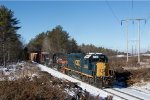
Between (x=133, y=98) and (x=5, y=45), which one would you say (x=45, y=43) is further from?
(x=133, y=98)

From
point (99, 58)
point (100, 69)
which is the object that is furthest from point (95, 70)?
point (99, 58)

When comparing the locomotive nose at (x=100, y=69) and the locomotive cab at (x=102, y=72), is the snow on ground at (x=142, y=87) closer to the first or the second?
the locomotive cab at (x=102, y=72)

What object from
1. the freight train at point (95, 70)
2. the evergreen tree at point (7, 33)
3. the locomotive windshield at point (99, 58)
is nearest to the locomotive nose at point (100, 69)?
the freight train at point (95, 70)

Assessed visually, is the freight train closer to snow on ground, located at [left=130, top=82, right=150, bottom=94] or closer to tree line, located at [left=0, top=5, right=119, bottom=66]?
snow on ground, located at [left=130, top=82, right=150, bottom=94]

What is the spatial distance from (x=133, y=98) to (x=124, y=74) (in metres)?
13.4

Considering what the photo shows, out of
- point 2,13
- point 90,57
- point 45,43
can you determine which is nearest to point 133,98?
point 90,57

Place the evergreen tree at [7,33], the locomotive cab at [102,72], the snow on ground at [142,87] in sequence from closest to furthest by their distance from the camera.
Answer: the snow on ground at [142,87], the locomotive cab at [102,72], the evergreen tree at [7,33]

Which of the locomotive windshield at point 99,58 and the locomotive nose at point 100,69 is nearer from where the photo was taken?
the locomotive nose at point 100,69

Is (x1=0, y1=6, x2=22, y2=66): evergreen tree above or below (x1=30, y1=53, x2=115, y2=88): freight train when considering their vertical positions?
above

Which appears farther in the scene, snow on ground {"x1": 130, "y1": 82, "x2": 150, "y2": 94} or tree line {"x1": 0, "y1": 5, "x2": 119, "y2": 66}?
tree line {"x1": 0, "y1": 5, "x2": 119, "y2": 66}

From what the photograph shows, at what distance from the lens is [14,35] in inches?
3041

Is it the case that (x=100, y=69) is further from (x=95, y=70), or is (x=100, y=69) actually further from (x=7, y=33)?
(x=7, y=33)

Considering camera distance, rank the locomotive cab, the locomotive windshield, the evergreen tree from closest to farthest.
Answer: the locomotive cab < the locomotive windshield < the evergreen tree

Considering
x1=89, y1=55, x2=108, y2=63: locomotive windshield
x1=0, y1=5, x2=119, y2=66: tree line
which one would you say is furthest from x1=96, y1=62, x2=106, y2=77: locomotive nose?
x1=0, y1=5, x2=119, y2=66: tree line
